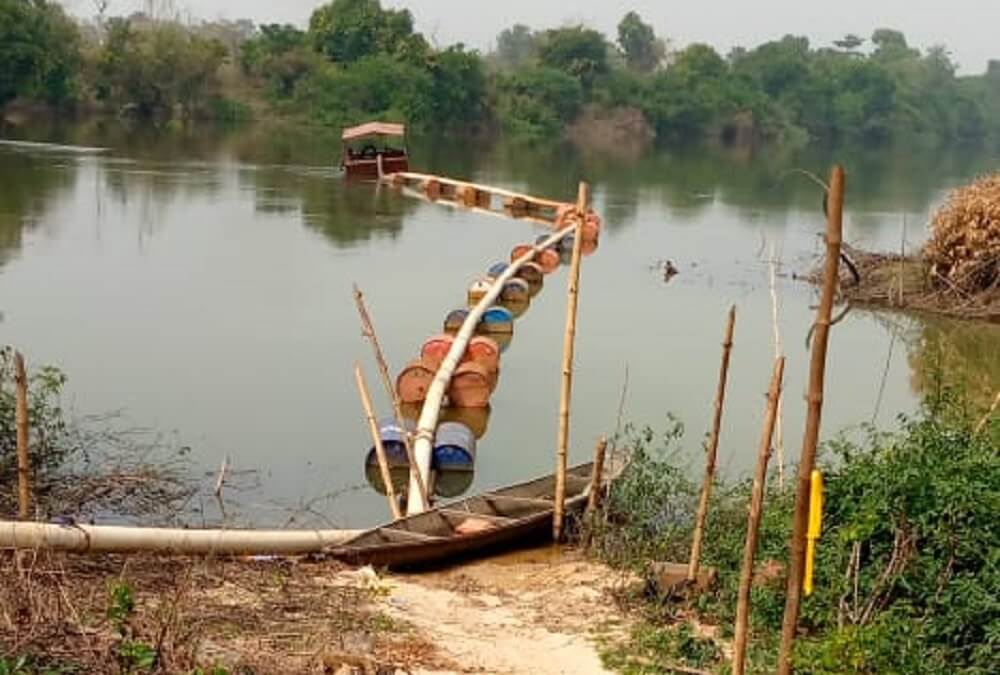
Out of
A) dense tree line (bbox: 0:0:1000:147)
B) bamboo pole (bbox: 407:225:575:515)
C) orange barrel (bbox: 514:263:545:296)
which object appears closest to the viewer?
bamboo pole (bbox: 407:225:575:515)

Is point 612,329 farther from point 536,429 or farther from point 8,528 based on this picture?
point 8,528

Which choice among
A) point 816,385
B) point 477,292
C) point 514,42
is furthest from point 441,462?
point 514,42

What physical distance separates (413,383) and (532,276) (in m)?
8.87

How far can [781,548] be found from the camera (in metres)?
6.96

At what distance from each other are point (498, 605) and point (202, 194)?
72.9 feet

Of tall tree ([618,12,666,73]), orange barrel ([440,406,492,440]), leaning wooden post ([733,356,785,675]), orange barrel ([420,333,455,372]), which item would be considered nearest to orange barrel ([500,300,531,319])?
orange barrel ([420,333,455,372])

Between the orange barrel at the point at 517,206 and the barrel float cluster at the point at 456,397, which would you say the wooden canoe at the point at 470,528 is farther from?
the orange barrel at the point at 517,206

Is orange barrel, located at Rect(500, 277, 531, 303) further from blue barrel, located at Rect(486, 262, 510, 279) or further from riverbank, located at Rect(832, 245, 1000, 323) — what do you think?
riverbank, located at Rect(832, 245, 1000, 323)

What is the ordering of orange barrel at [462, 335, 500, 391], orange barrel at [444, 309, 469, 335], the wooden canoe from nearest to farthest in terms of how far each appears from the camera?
the wooden canoe, orange barrel at [462, 335, 500, 391], orange barrel at [444, 309, 469, 335]

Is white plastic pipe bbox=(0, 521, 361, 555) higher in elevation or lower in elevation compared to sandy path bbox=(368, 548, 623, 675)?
higher

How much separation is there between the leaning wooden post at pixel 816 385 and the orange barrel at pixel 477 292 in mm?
13593

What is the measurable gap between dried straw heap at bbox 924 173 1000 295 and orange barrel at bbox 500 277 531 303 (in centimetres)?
592

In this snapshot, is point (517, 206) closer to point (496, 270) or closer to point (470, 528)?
point (496, 270)

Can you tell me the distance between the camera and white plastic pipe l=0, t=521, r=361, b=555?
627 centimetres
